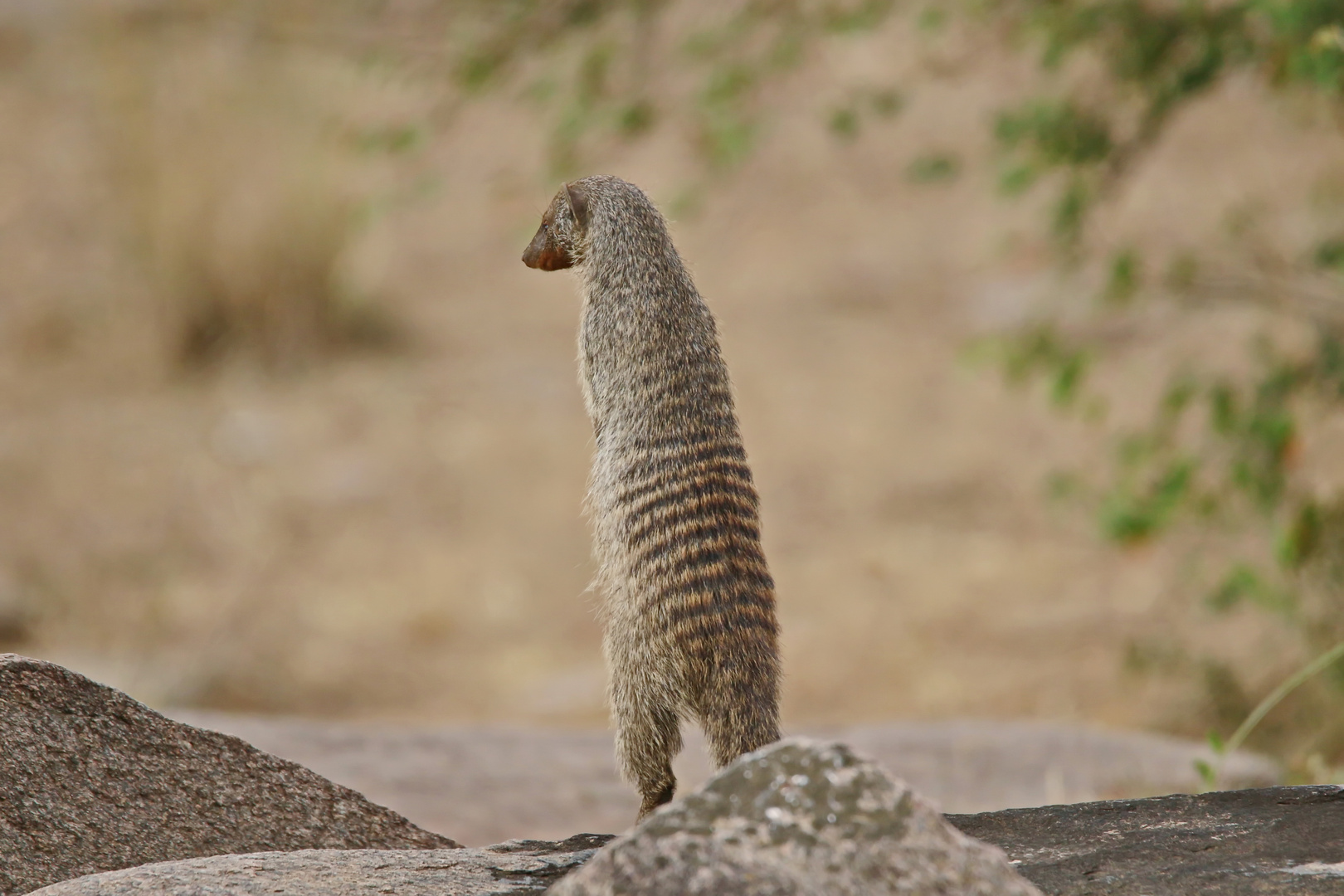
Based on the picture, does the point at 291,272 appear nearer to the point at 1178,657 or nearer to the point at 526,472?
the point at 526,472

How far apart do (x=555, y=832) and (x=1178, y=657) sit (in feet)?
9.92

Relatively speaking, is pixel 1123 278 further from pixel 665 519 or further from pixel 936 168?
pixel 665 519

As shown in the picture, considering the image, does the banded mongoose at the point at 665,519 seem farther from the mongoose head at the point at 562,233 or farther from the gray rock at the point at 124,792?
the gray rock at the point at 124,792

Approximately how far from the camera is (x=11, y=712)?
3113mm

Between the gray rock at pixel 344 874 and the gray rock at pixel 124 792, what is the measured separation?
249mm

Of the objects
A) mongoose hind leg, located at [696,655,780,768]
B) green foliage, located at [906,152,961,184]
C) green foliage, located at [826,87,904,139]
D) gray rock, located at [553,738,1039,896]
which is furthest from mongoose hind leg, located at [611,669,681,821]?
green foliage, located at [906,152,961,184]

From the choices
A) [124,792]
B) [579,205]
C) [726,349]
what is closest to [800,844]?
[124,792]

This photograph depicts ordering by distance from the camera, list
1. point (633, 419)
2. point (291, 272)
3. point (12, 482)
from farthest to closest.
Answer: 1. point (291, 272)
2. point (12, 482)
3. point (633, 419)

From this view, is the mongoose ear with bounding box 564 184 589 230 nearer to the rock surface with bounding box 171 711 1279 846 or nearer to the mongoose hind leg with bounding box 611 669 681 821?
the mongoose hind leg with bounding box 611 669 681 821

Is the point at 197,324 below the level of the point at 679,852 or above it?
above

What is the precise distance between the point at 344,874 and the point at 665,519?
3.03 feet

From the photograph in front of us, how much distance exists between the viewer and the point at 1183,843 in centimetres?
279

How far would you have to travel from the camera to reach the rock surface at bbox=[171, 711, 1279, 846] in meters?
5.35

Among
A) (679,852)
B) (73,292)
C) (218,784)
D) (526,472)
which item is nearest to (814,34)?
(218,784)
